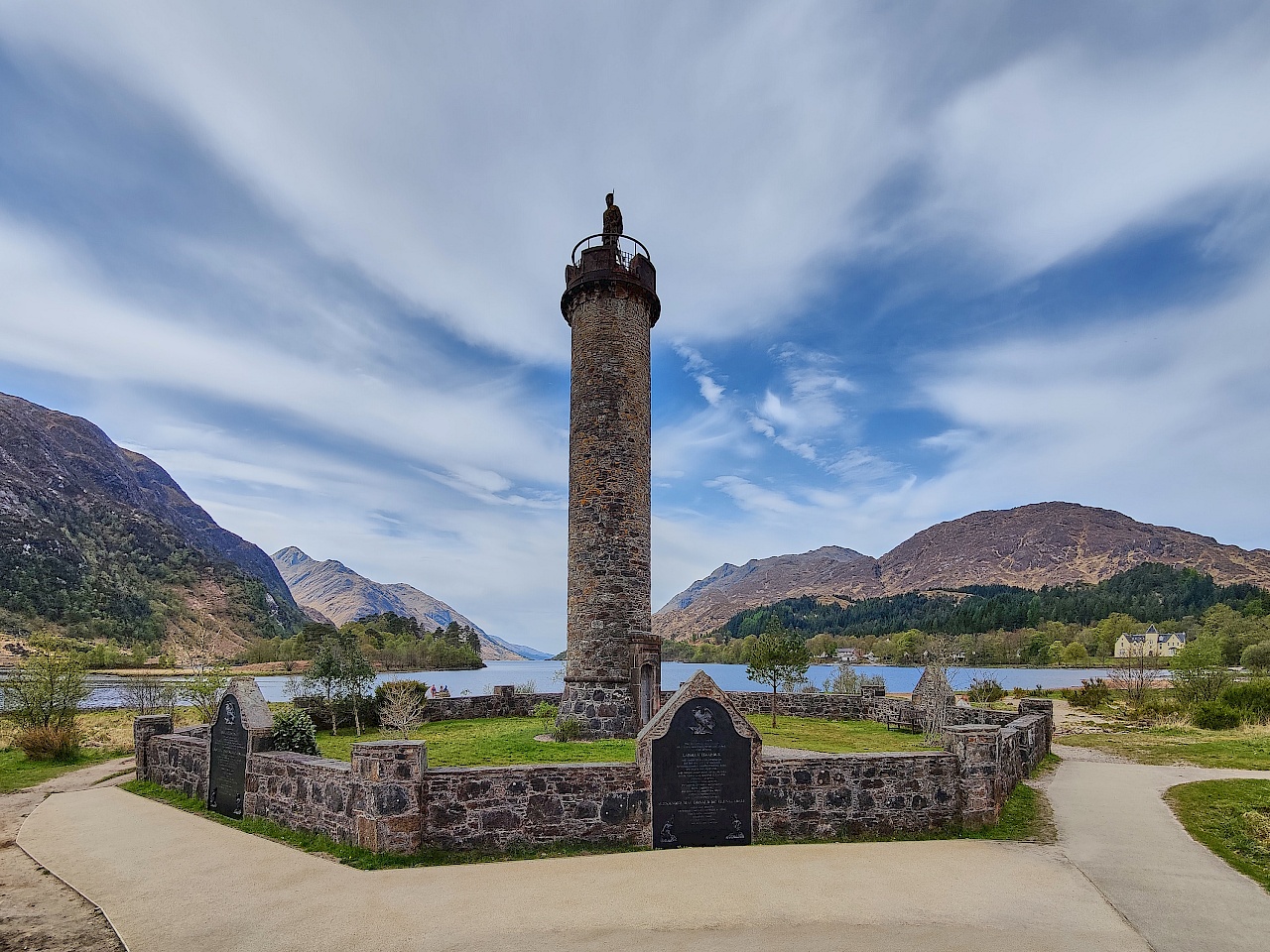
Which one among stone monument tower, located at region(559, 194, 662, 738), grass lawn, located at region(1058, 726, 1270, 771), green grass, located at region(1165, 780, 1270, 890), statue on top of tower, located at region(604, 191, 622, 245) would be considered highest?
statue on top of tower, located at region(604, 191, 622, 245)

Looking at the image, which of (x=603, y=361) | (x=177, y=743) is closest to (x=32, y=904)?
(x=177, y=743)

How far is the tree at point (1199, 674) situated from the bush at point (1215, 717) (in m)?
2.09

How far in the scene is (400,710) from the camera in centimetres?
1677

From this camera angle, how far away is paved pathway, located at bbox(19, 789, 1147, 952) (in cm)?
577

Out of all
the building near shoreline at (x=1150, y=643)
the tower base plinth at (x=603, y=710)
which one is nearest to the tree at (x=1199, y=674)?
the tower base plinth at (x=603, y=710)

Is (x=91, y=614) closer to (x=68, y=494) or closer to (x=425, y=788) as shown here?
(x=68, y=494)

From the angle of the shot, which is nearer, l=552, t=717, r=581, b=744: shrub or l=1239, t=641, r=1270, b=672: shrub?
l=552, t=717, r=581, b=744: shrub

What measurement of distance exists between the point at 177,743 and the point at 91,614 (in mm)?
85360

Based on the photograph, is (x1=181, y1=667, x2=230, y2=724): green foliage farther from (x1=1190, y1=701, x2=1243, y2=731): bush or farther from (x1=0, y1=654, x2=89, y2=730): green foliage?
(x1=1190, y1=701, x2=1243, y2=731): bush

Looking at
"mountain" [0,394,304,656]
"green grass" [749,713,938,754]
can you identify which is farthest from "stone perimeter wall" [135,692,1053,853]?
"mountain" [0,394,304,656]


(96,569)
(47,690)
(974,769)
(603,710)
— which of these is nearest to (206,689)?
(47,690)

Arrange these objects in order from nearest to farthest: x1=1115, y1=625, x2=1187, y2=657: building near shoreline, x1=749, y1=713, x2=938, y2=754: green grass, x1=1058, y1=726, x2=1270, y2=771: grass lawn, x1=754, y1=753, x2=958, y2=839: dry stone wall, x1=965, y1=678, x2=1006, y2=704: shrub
A: x1=754, y1=753, x2=958, y2=839: dry stone wall, x1=749, y1=713, x2=938, y2=754: green grass, x1=1058, y1=726, x2=1270, y2=771: grass lawn, x1=965, y1=678, x2=1006, y2=704: shrub, x1=1115, y1=625, x2=1187, y2=657: building near shoreline

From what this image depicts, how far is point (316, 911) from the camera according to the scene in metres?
6.30

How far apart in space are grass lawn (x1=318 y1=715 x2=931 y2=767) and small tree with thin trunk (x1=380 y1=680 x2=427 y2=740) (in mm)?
348
